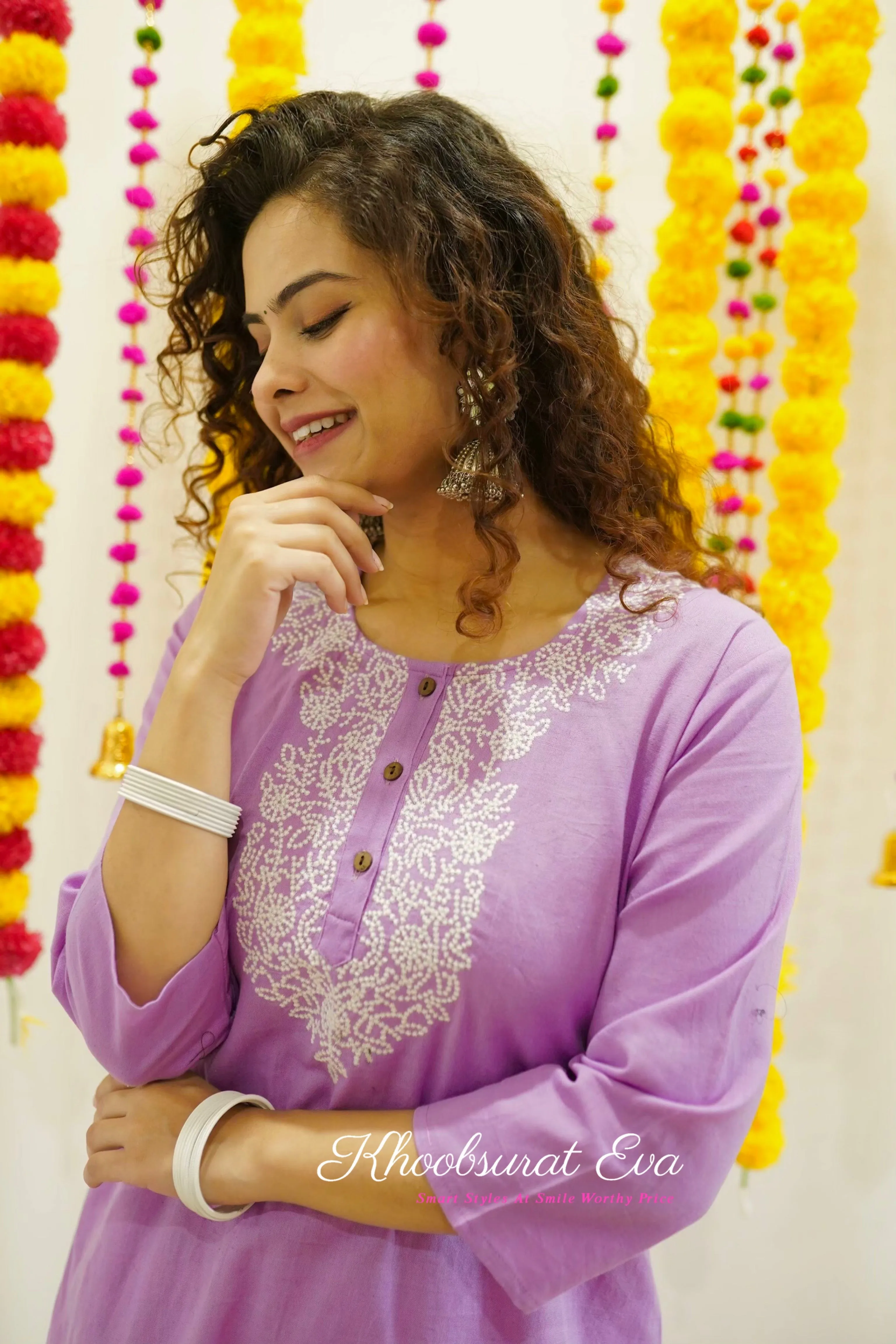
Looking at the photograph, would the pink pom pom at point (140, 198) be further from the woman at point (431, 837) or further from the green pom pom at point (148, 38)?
the woman at point (431, 837)

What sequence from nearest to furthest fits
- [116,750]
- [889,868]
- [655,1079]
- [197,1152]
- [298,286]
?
[655,1079] < [197,1152] < [298,286] < [889,868] < [116,750]

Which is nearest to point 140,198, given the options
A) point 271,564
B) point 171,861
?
point 271,564

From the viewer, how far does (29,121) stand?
A: 1502 millimetres

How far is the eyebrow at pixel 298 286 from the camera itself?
3.73 feet

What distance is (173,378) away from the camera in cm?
170

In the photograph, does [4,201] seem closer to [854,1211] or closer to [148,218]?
[148,218]

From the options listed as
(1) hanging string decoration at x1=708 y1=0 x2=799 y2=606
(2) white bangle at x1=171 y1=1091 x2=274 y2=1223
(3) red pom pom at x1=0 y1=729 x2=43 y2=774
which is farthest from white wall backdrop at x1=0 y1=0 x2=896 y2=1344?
(2) white bangle at x1=171 y1=1091 x2=274 y2=1223

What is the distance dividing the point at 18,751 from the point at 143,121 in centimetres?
95

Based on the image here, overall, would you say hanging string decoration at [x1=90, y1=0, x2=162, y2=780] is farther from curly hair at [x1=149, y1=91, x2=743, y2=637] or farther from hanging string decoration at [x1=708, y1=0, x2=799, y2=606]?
hanging string decoration at [x1=708, y1=0, x2=799, y2=606]

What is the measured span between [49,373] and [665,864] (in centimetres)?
138

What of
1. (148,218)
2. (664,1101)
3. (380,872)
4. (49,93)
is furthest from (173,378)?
(664,1101)

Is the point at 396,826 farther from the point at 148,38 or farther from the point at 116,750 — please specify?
the point at 148,38

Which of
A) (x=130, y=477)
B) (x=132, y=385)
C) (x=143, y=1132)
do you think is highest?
(x=132, y=385)

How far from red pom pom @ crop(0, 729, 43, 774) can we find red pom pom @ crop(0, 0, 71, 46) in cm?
99
